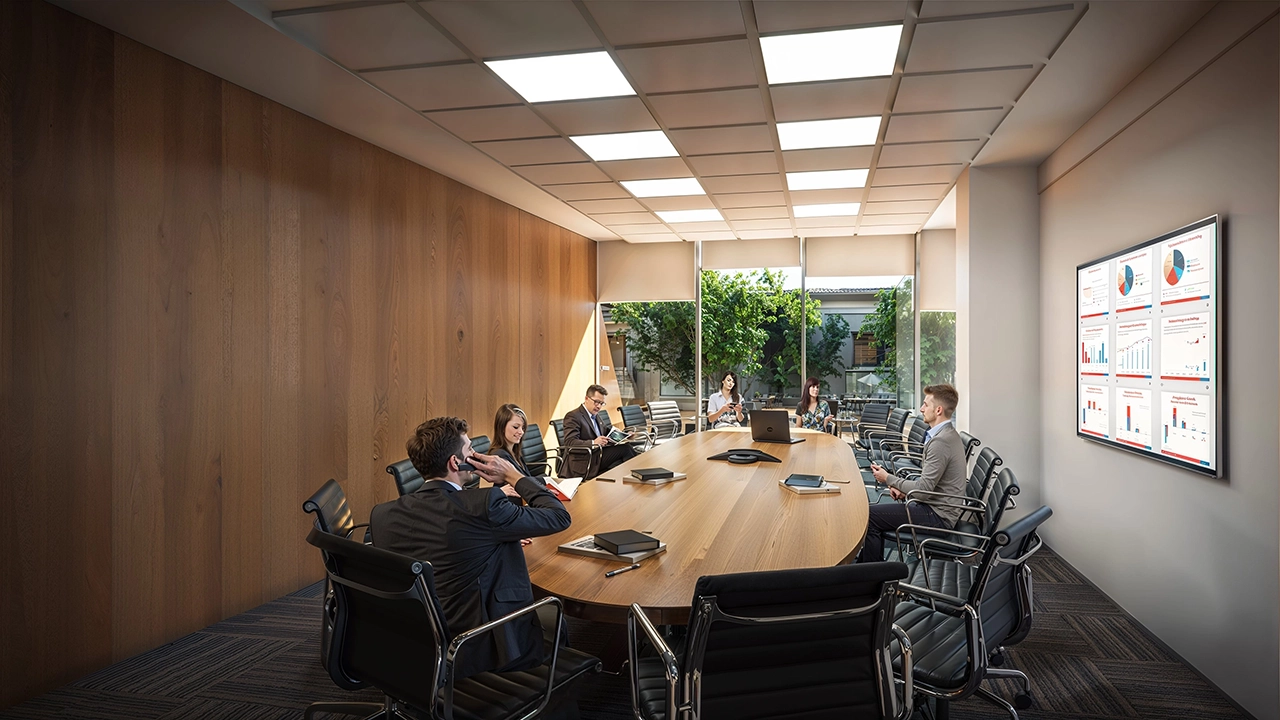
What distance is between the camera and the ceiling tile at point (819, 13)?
10.9 feet

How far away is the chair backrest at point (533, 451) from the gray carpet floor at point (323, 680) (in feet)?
8.59

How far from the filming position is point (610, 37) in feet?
12.0

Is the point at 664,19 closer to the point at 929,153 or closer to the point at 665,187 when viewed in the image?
the point at 929,153

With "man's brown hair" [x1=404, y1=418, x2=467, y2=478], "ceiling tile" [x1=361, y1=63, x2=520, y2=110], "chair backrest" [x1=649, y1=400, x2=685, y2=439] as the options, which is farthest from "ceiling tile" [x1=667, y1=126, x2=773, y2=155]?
"chair backrest" [x1=649, y1=400, x2=685, y2=439]

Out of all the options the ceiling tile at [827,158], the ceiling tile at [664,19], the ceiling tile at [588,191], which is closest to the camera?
the ceiling tile at [664,19]

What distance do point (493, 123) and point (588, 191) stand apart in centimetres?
218

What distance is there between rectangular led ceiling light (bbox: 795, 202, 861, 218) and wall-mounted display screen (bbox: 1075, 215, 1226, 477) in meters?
3.11

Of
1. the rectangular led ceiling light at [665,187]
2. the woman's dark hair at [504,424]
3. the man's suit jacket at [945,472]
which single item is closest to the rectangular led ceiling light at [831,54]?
the man's suit jacket at [945,472]

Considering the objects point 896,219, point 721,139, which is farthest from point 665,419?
point 721,139

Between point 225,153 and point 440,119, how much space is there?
136cm

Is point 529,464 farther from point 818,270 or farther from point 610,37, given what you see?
point 818,270

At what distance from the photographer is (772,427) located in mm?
6066

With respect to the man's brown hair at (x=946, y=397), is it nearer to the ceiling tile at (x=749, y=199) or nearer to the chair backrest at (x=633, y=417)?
the ceiling tile at (x=749, y=199)

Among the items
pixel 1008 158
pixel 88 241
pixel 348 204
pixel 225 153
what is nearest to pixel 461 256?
pixel 348 204
